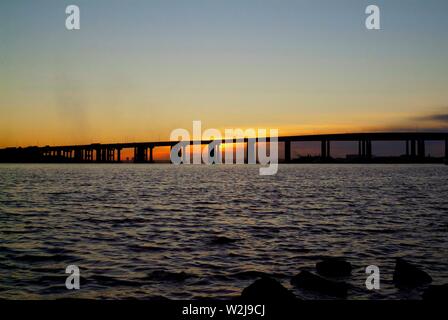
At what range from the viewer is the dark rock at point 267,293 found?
9.12 meters

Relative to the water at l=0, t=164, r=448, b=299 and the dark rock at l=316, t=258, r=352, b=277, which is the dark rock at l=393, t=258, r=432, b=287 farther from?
the dark rock at l=316, t=258, r=352, b=277

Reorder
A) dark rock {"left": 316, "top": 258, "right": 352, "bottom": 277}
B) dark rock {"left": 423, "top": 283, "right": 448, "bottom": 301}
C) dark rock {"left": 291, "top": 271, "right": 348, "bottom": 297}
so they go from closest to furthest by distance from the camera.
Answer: dark rock {"left": 423, "top": 283, "right": 448, "bottom": 301} → dark rock {"left": 291, "top": 271, "right": 348, "bottom": 297} → dark rock {"left": 316, "top": 258, "right": 352, "bottom": 277}

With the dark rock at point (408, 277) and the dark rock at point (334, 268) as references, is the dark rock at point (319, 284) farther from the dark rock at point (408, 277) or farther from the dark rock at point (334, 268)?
the dark rock at point (408, 277)

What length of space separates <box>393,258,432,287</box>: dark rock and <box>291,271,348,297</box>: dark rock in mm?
1634

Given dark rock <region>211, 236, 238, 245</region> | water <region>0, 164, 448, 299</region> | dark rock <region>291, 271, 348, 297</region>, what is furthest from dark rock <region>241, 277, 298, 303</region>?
dark rock <region>211, 236, 238, 245</region>

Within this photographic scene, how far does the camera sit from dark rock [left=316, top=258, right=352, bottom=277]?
13383mm

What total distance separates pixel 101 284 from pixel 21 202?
2776 centimetres

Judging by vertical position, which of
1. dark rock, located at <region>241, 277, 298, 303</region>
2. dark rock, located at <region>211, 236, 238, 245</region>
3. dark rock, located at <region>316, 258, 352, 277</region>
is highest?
dark rock, located at <region>241, 277, 298, 303</region>

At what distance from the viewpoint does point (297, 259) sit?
1535cm

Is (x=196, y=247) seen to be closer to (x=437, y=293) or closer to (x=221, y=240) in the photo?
(x=221, y=240)

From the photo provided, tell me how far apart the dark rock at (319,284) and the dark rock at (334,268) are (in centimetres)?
142

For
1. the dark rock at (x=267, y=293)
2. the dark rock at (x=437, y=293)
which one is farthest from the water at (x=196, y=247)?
the dark rock at (x=437, y=293)

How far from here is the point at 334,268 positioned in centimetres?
1354
